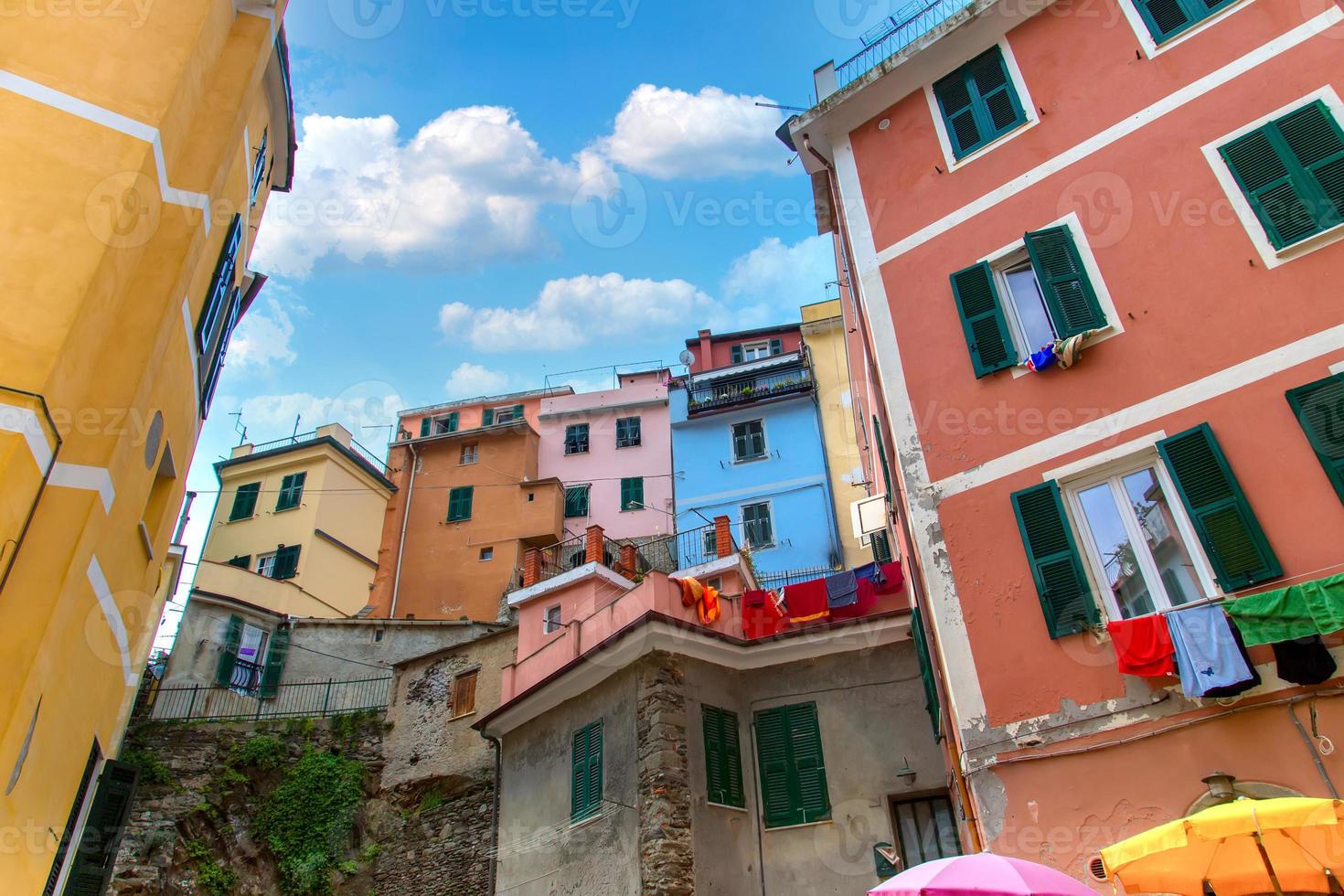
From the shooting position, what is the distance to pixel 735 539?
29.0 m

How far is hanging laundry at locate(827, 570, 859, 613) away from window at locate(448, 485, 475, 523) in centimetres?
1890

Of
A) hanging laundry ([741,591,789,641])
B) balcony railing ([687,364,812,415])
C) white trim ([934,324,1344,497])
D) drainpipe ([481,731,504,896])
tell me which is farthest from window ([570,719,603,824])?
balcony railing ([687,364,812,415])

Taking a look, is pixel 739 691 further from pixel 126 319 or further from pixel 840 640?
pixel 126 319

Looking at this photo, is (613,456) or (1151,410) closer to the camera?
(1151,410)

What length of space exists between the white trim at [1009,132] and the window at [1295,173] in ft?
8.17

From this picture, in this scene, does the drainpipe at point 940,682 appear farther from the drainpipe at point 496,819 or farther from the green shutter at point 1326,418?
the drainpipe at point 496,819

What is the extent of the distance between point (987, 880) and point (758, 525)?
894 inches

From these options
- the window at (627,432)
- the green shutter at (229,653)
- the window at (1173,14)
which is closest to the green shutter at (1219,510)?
the window at (1173,14)

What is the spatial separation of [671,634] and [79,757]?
7.83 meters

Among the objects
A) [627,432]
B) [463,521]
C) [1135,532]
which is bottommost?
[1135,532]

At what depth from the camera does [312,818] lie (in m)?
20.9

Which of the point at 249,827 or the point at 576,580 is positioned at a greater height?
the point at 576,580

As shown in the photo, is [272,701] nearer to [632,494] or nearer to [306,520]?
[306,520]

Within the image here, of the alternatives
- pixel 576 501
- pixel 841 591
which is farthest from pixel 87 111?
pixel 576 501
